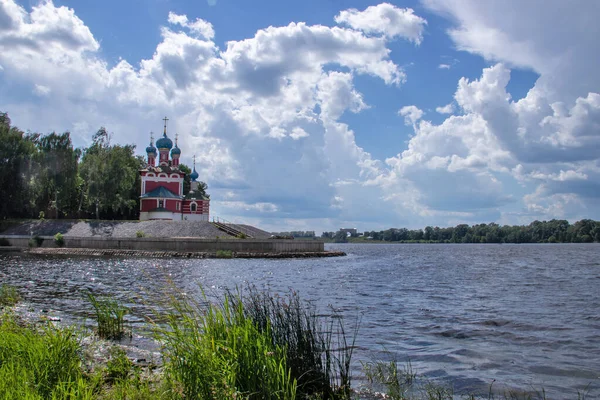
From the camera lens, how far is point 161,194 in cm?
8469

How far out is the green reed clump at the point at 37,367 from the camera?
5.88 meters

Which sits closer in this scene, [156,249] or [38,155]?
[156,249]

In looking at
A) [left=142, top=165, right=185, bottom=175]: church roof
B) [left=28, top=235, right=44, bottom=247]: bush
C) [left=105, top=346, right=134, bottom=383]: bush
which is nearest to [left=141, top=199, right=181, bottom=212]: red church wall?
[left=142, top=165, right=185, bottom=175]: church roof

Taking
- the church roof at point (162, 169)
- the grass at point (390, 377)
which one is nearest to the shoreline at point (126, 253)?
the church roof at point (162, 169)

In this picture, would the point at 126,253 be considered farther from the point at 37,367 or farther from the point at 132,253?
the point at 37,367

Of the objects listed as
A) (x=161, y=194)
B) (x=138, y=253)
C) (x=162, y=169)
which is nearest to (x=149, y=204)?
(x=161, y=194)

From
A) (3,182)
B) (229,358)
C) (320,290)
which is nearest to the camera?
(229,358)

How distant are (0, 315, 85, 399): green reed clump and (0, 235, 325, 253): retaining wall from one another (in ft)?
176

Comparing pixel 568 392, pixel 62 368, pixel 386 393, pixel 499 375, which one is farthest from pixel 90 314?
pixel 568 392

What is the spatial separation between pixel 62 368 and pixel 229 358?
238cm

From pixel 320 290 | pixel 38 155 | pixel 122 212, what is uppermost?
pixel 38 155

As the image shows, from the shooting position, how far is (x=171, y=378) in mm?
6566

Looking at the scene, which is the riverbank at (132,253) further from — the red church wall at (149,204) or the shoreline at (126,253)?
the red church wall at (149,204)

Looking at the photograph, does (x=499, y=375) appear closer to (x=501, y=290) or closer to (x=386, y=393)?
(x=386, y=393)
